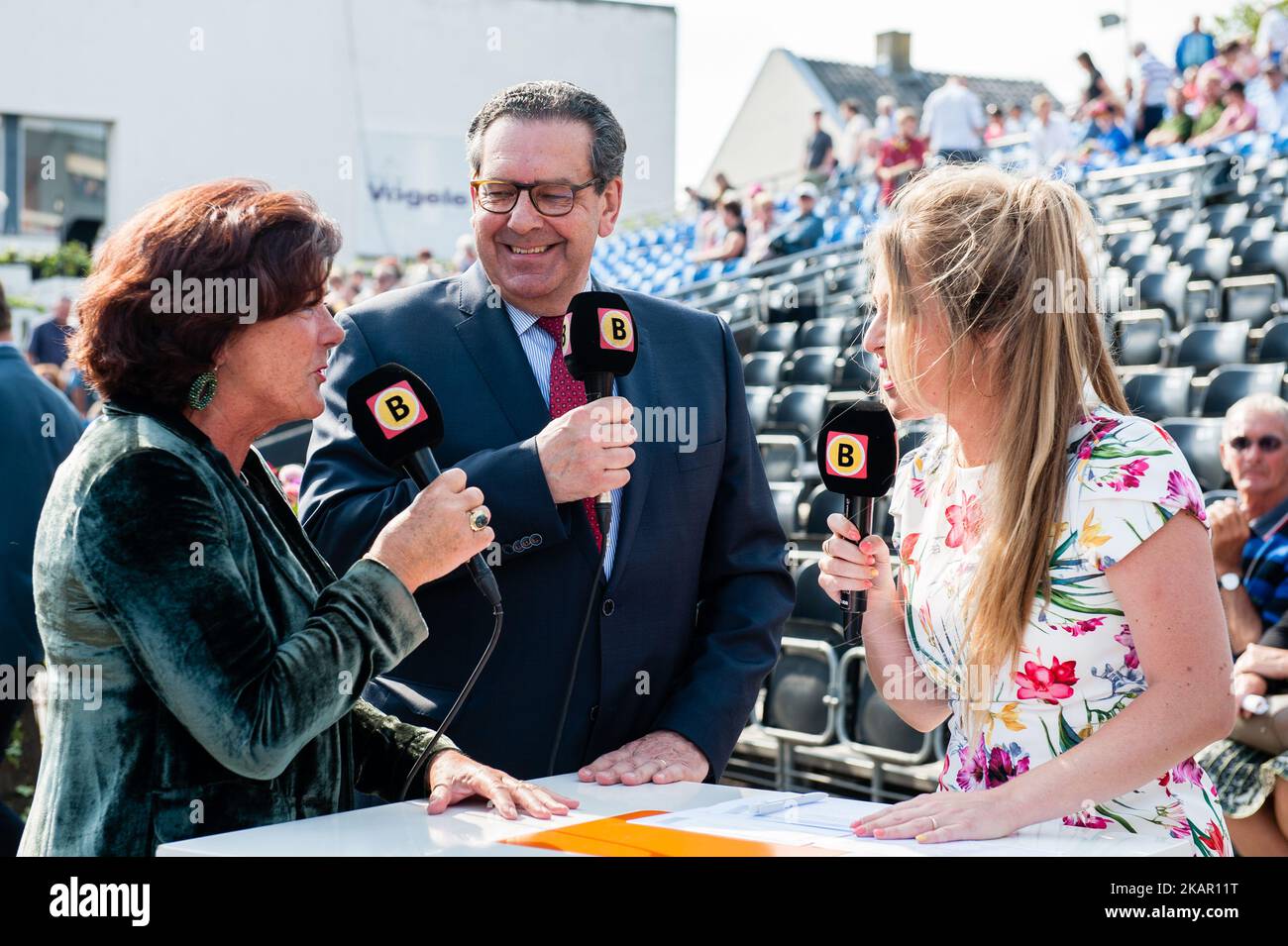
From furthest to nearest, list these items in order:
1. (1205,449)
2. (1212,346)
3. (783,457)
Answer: (783,457) → (1212,346) → (1205,449)

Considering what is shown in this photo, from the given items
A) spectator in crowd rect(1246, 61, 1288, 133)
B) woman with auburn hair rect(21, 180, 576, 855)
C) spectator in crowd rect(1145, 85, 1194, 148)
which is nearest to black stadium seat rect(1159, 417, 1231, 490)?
woman with auburn hair rect(21, 180, 576, 855)

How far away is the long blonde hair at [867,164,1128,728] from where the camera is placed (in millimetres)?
1713

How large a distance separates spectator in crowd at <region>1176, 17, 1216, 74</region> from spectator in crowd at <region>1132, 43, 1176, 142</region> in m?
0.75

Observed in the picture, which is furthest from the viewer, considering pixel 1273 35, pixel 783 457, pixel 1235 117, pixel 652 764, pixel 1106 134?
pixel 1273 35

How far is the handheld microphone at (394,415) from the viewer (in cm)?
176

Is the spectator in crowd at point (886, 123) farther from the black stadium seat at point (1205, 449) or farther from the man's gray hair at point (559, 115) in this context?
the man's gray hair at point (559, 115)

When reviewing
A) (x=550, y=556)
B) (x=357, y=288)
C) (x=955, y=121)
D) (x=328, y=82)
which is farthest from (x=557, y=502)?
(x=328, y=82)

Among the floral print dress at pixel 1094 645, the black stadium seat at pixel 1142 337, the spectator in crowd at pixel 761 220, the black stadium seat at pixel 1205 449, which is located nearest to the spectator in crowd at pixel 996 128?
the spectator in crowd at pixel 761 220

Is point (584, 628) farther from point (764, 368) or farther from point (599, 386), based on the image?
point (764, 368)

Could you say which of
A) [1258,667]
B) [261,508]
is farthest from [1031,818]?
[1258,667]

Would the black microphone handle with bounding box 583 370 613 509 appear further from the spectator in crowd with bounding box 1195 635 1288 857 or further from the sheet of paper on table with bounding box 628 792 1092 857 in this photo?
the spectator in crowd with bounding box 1195 635 1288 857

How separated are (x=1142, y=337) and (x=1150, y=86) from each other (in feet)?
19.4

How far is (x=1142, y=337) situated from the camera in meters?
6.89

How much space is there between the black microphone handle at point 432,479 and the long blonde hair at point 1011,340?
24.7 inches
